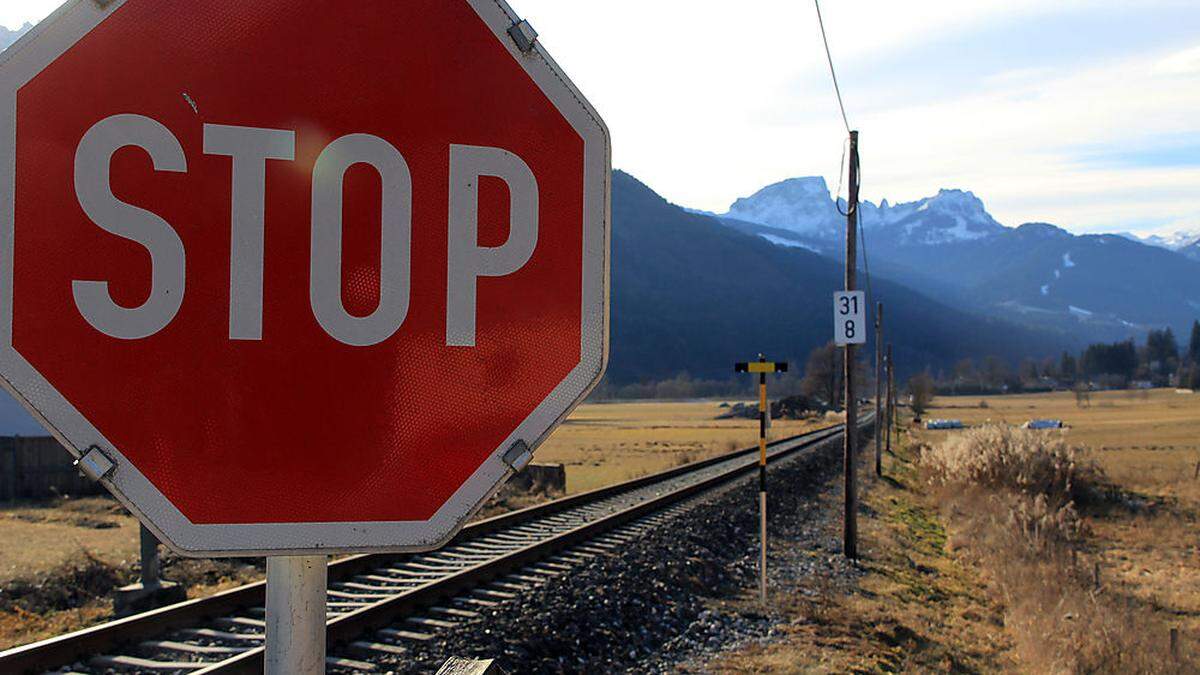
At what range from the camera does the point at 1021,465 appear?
2388 cm

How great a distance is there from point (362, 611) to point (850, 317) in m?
9.43

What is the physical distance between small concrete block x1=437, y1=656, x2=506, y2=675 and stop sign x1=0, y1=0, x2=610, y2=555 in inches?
9.8

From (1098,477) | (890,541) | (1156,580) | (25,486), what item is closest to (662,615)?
(890,541)

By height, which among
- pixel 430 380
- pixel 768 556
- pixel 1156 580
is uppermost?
pixel 430 380

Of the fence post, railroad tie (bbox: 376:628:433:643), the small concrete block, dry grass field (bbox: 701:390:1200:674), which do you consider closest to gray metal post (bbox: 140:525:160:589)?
railroad tie (bbox: 376:628:433:643)

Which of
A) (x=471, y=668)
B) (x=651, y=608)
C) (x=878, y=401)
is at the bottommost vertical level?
(x=651, y=608)

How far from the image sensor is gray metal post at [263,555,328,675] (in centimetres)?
135

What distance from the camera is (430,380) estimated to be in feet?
4.60

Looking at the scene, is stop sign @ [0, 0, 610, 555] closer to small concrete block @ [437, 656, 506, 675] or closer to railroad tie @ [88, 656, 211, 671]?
small concrete block @ [437, 656, 506, 675]

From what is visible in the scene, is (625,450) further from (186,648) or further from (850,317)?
(186,648)

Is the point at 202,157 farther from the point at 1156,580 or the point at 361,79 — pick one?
the point at 1156,580

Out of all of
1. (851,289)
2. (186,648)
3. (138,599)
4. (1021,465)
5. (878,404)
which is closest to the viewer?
(186,648)

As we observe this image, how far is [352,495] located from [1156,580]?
17.3 m

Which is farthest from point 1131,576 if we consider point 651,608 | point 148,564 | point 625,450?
point 625,450
